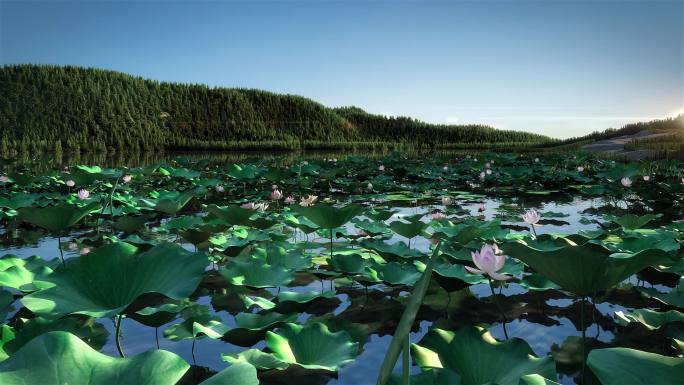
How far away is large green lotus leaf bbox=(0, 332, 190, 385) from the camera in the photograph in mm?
683

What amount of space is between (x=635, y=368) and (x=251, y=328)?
92cm

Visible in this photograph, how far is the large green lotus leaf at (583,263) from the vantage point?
108 cm

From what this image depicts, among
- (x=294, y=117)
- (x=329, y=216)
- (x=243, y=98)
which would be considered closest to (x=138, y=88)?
(x=243, y=98)

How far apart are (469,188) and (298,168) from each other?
96.0 inches

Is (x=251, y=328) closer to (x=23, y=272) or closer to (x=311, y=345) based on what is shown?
(x=311, y=345)

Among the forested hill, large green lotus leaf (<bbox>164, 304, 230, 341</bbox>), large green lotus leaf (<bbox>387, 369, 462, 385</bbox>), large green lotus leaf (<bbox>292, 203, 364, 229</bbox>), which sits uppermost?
the forested hill

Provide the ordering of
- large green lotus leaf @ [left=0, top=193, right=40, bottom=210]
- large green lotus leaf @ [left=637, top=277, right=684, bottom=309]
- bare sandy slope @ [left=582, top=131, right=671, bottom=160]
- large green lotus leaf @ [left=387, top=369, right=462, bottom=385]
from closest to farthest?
large green lotus leaf @ [left=387, top=369, right=462, bottom=385] → large green lotus leaf @ [left=637, top=277, right=684, bottom=309] → large green lotus leaf @ [left=0, top=193, right=40, bottom=210] → bare sandy slope @ [left=582, top=131, right=671, bottom=160]

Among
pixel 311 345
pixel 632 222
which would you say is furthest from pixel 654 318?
pixel 632 222

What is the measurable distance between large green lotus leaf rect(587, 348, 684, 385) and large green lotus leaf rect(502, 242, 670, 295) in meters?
0.34

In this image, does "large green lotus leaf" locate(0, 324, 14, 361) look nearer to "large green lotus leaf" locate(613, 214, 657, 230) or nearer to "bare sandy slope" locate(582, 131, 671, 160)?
"large green lotus leaf" locate(613, 214, 657, 230)

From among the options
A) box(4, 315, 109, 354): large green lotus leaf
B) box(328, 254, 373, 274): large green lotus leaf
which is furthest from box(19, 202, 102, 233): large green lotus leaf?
box(328, 254, 373, 274): large green lotus leaf

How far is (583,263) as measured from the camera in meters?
1.11

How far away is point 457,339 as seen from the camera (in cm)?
110

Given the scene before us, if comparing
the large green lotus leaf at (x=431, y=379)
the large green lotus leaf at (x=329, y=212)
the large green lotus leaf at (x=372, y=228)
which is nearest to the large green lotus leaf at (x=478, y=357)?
the large green lotus leaf at (x=431, y=379)
